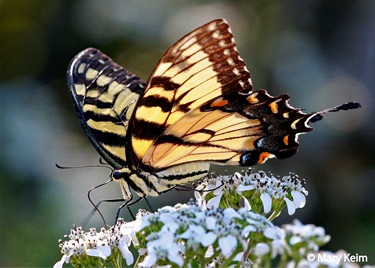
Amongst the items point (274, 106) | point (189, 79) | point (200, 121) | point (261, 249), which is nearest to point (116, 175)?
point (200, 121)

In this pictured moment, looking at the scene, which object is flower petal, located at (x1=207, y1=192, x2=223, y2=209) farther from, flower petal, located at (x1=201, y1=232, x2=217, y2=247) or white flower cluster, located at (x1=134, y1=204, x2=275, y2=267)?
flower petal, located at (x1=201, y1=232, x2=217, y2=247)

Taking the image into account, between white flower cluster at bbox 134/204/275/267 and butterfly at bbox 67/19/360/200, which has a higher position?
butterfly at bbox 67/19/360/200

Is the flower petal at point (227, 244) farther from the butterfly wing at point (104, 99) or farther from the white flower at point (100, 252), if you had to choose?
the butterfly wing at point (104, 99)

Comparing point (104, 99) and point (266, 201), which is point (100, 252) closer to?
point (266, 201)

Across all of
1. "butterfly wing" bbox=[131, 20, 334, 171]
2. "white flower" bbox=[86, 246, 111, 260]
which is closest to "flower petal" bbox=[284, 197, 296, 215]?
"butterfly wing" bbox=[131, 20, 334, 171]

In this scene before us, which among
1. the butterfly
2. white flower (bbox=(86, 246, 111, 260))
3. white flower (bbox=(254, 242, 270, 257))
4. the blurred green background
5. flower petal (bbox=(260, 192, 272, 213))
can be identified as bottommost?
white flower (bbox=(254, 242, 270, 257))

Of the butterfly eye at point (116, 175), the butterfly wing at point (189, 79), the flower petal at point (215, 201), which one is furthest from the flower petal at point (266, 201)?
the butterfly eye at point (116, 175)
